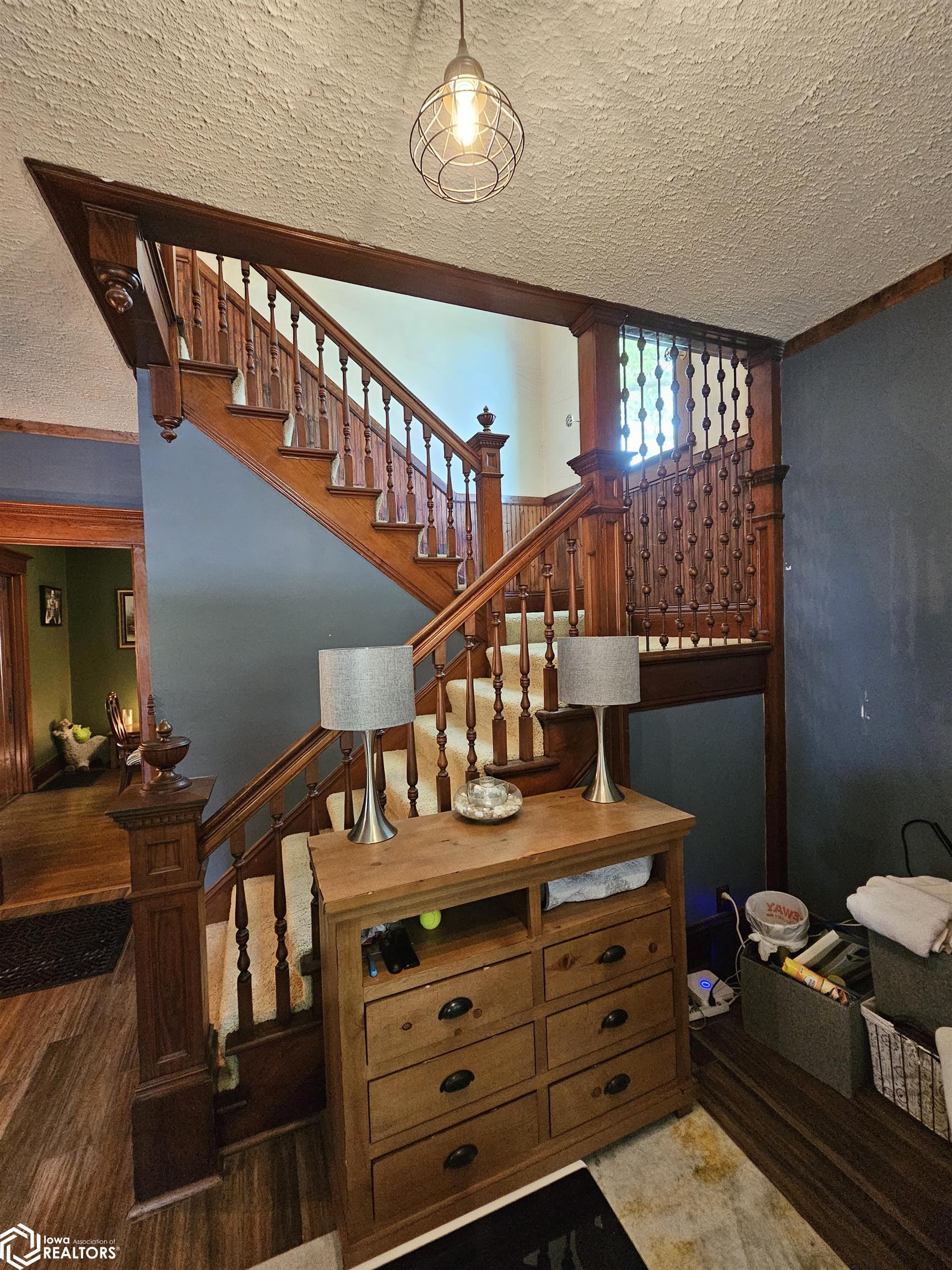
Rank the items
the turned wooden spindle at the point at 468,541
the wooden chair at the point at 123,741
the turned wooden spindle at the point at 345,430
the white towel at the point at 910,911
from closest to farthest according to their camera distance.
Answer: the white towel at the point at 910,911 → the turned wooden spindle at the point at 345,430 → the turned wooden spindle at the point at 468,541 → the wooden chair at the point at 123,741

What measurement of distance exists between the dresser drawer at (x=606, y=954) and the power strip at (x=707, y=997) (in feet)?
2.14

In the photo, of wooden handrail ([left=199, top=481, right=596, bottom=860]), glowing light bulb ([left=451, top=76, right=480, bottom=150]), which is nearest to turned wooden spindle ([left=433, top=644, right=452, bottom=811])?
wooden handrail ([left=199, top=481, right=596, bottom=860])

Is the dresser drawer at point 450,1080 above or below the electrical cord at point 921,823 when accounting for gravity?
below

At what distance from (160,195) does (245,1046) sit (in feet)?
8.03

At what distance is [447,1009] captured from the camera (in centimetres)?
128

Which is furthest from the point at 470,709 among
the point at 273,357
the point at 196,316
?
the point at 196,316

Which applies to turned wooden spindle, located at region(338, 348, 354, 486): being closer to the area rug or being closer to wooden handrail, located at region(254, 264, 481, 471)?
wooden handrail, located at region(254, 264, 481, 471)

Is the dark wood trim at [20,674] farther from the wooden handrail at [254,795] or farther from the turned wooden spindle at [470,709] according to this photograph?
the turned wooden spindle at [470,709]

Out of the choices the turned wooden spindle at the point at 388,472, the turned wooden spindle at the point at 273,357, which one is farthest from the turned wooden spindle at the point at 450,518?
the turned wooden spindle at the point at 273,357

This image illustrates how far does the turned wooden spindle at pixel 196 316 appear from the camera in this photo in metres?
2.51

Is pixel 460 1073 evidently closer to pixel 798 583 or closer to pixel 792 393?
pixel 798 583

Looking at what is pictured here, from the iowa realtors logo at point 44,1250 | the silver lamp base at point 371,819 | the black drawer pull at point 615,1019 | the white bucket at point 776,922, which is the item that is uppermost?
the silver lamp base at point 371,819

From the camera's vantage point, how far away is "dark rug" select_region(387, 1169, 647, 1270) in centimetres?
120

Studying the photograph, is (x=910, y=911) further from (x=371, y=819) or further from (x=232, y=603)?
(x=232, y=603)
